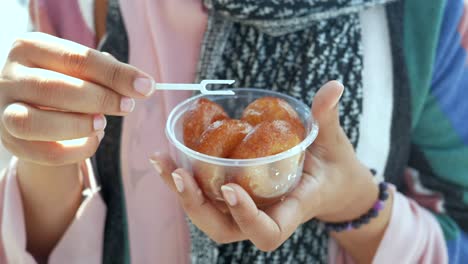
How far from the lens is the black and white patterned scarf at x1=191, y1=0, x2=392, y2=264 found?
0.75m

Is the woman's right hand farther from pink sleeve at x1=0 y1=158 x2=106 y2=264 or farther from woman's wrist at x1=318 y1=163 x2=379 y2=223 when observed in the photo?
woman's wrist at x1=318 y1=163 x2=379 y2=223

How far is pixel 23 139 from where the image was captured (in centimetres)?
59

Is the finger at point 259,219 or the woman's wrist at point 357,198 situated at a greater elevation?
the finger at point 259,219

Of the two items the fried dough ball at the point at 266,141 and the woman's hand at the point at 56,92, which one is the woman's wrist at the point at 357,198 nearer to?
the fried dough ball at the point at 266,141

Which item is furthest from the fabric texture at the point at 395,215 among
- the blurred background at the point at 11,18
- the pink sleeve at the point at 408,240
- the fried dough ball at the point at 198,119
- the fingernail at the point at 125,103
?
the blurred background at the point at 11,18

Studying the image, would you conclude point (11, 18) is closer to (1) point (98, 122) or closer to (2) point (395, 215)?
(1) point (98, 122)

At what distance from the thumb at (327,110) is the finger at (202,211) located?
0.55 feet

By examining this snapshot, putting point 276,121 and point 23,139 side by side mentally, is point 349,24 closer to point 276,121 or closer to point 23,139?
point 276,121

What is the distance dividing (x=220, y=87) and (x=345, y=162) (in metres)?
0.24

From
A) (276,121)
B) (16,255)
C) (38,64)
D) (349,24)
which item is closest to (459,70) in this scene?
(349,24)

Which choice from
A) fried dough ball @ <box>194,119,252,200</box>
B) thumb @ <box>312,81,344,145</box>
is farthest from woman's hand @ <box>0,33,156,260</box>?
thumb @ <box>312,81,344,145</box>

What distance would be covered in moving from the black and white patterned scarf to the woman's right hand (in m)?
0.26

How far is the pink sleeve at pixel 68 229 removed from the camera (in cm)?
76

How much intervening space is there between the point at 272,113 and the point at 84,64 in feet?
0.80
